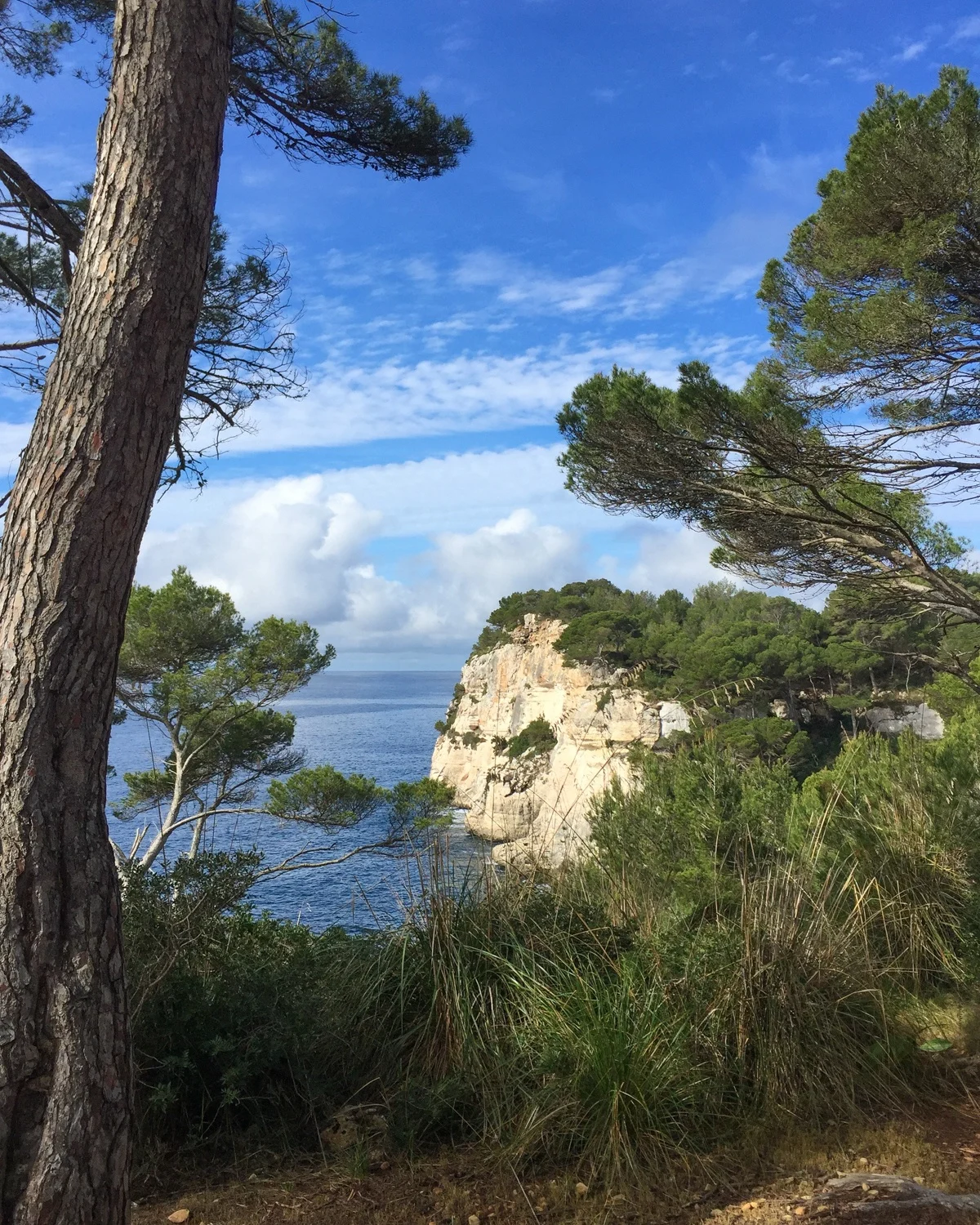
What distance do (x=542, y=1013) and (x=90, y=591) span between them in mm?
1801

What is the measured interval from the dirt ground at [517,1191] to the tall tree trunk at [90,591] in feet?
1.97

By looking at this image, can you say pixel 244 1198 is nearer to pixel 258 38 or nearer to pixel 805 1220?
pixel 805 1220

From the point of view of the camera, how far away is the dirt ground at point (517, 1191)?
2098 millimetres

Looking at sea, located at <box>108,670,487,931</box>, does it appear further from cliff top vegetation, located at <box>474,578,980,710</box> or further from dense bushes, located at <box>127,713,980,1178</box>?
cliff top vegetation, located at <box>474,578,980,710</box>

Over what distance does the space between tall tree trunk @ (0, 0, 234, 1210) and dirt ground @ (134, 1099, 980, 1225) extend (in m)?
0.60

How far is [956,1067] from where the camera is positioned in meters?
2.99

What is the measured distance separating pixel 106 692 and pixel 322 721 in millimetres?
53398

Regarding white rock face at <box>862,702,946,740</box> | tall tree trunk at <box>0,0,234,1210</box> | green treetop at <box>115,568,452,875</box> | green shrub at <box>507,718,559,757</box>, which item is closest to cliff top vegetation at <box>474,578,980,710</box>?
white rock face at <box>862,702,946,740</box>

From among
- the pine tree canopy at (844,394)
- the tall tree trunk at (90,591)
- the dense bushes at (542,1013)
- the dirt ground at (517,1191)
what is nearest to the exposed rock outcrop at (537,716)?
the pine tree canopy at (844,394)

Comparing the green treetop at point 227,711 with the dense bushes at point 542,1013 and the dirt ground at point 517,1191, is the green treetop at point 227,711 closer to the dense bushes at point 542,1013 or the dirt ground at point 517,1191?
the dense bushes at point 542,1013

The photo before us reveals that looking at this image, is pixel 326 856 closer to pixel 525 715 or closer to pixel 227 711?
pixel 227 711

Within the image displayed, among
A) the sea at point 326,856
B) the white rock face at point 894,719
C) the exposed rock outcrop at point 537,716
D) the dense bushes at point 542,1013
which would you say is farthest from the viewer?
the exposed rock outcrop at point 537,716

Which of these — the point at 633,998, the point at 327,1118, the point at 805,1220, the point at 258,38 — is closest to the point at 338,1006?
the point at 327,1118

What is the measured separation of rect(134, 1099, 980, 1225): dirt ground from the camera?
2.10 meters
